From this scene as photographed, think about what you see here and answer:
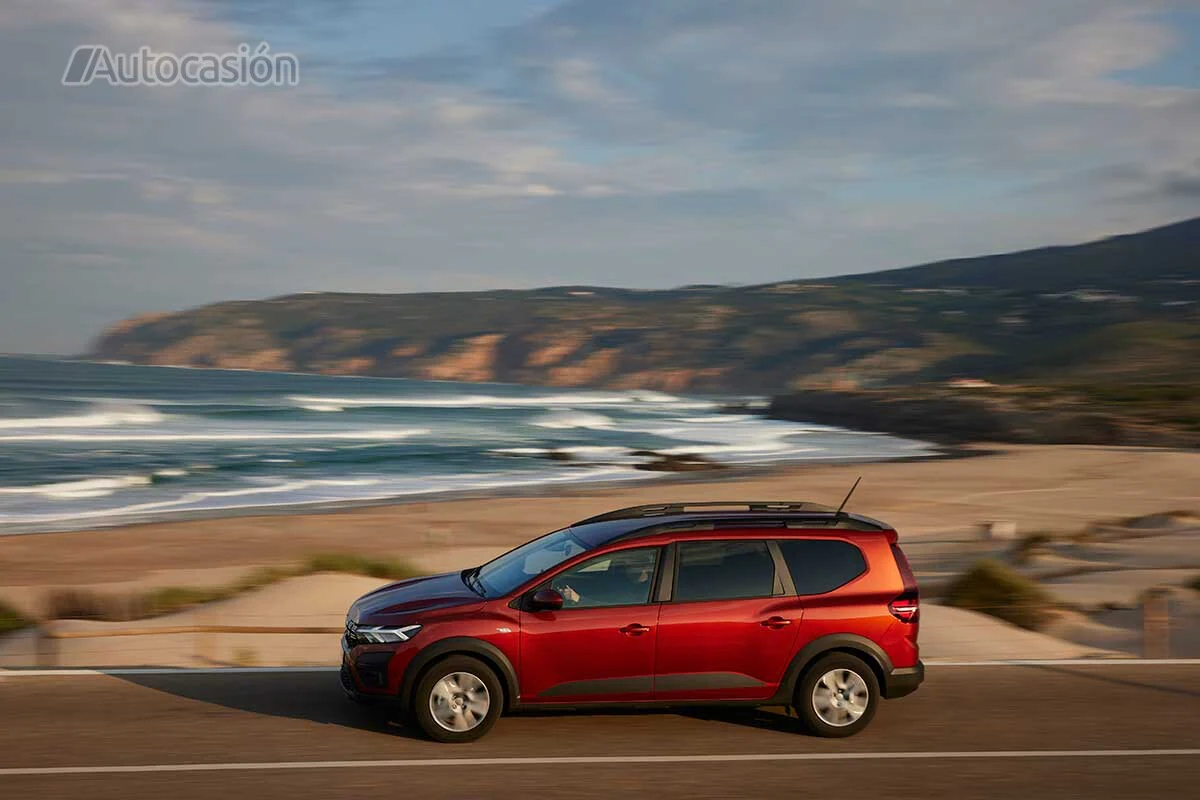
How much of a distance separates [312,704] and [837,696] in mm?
4008

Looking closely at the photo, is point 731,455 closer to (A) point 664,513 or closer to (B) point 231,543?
(B) point 231,543

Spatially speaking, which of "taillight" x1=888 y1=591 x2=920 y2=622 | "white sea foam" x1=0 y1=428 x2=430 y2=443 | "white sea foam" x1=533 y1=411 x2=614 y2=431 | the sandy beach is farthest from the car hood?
"white sea foam" x1=533 y1=411 x2=614 y2=431

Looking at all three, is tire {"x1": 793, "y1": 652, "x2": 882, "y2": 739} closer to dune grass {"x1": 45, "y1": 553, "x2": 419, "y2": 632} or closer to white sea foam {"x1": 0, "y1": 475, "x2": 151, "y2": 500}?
dune grass {"x1": 45, "y1": 553, "x2": 419, "y2": 632}

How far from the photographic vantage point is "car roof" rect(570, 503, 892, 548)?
8648mm

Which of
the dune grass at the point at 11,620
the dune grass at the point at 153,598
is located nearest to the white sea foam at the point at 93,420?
the dune grass at the point at 153,598

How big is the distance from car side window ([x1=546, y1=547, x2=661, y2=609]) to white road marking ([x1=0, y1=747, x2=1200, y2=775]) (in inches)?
41.6

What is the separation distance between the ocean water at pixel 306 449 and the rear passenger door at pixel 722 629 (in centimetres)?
2458

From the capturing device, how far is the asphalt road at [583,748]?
7.27 meters

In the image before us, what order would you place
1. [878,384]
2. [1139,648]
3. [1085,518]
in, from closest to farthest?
[1139,648], [1085,518], [878,384]

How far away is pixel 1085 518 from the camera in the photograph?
32750 millimetres

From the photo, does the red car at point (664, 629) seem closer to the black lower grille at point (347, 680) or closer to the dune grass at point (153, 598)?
the black lower grille at point (347, 680)

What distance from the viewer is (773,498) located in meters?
35.8

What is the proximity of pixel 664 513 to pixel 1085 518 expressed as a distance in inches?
1059

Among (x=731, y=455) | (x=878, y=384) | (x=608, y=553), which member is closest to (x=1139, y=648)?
(x=608, y=553)
